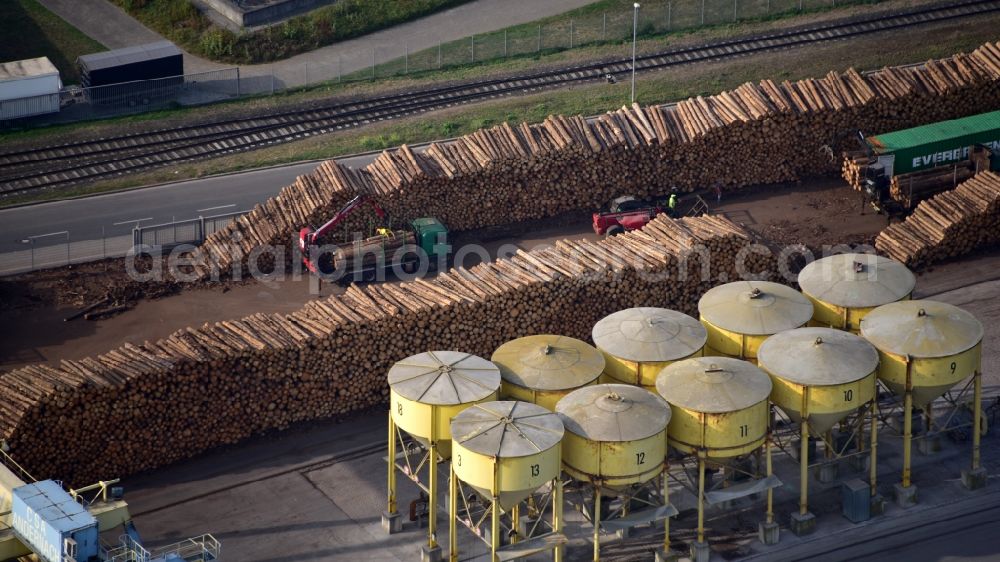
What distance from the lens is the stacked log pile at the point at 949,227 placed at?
197 feet

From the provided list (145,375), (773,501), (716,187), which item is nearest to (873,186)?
(716,187)

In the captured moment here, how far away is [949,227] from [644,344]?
19.7 metres

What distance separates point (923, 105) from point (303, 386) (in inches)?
1293

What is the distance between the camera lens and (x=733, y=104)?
66.4 meters

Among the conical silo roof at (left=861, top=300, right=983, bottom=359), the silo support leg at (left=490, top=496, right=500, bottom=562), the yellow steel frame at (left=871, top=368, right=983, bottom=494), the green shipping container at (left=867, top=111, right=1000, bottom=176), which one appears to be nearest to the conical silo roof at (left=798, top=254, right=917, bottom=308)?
the conical silo roof at (left=861, top=300, right=983, bottom=359)

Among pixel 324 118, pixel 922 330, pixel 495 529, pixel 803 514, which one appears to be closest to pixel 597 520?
pixel 495 529

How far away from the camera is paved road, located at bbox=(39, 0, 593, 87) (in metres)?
80.6

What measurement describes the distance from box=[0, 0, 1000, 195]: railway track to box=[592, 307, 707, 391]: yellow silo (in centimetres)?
3080

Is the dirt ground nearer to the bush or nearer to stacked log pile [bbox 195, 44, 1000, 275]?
stacked log pile [bbox 195, 44, 1000, 275]

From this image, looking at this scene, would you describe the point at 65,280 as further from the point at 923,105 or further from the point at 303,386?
the point at 923,105

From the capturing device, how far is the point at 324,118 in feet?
247

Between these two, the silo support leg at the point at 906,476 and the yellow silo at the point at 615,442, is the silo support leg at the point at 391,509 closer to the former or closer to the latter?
the yellow silo at the point at 615,442

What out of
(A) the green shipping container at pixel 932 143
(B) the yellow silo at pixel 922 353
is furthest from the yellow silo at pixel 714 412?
(A) the green shipping container at pixel 932 143

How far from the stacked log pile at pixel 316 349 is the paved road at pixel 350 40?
2896cm
